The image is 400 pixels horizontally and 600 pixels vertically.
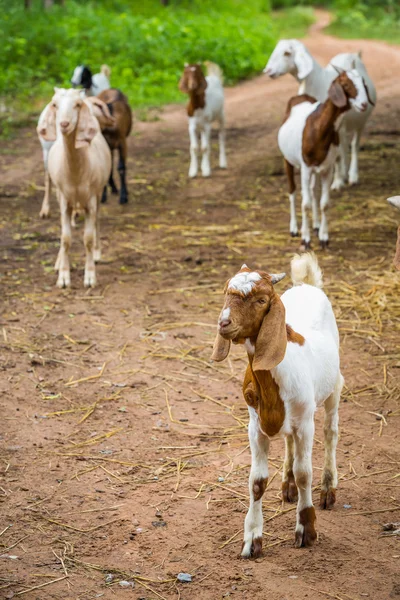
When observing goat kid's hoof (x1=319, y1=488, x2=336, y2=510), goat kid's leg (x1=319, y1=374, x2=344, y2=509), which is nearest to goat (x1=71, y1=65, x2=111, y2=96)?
goat kid's leg (x1=319, y1=374, x2=344, y2=509)

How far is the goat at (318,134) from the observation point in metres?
8.95

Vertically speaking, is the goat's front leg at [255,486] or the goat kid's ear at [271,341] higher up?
the goat kid's ear at [271,341]

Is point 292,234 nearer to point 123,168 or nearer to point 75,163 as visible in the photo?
point 123,168

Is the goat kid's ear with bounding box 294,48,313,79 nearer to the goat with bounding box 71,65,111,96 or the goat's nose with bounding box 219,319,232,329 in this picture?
the goat with bounding box 71,65,111,96

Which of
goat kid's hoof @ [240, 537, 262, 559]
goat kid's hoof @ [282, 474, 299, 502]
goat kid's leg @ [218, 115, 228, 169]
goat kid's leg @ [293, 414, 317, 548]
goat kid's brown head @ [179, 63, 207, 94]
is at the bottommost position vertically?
goat kid's leg @ [218, 115, 228, 169]

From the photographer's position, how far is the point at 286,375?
13.5ft

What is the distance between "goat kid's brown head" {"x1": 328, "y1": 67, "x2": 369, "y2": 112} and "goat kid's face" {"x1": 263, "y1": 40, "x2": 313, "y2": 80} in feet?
6.93

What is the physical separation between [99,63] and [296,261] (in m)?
16.8

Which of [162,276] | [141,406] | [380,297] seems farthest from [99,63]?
[141,406]

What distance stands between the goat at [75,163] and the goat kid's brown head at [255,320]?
4555mm

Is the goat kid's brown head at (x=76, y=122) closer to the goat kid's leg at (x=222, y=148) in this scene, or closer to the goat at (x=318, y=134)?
the goat at (x=318, y=134)

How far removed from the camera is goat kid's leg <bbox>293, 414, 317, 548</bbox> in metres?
4.23

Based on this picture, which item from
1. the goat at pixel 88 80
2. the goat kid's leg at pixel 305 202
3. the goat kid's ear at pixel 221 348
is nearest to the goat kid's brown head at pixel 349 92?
the goat kid's leg at pixel 305 202

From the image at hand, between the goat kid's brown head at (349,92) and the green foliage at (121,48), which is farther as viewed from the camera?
the green foliage at (121,48)
